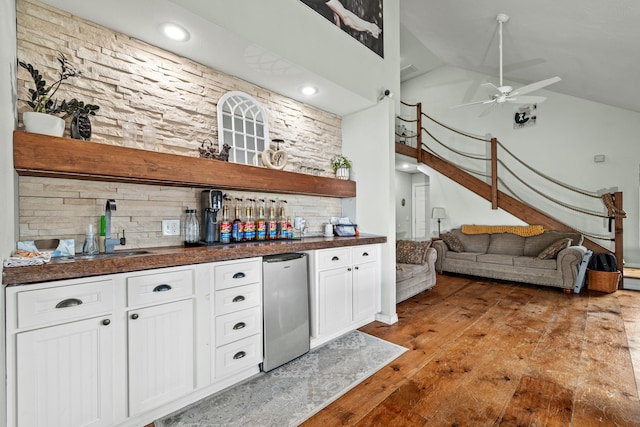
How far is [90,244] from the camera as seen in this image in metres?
1.85

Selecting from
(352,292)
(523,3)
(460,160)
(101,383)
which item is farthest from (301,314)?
(460,160)

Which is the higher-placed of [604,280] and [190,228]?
[190,228]

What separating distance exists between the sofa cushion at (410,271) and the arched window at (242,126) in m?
2.36

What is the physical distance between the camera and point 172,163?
2023mm

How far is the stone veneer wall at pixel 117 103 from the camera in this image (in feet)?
5.77

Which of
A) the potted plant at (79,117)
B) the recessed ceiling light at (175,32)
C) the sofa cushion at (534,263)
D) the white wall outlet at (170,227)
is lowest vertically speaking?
the sofa cushion at (534,263)

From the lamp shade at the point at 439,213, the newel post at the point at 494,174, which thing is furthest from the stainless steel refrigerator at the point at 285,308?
the newel post at the point at 494,174

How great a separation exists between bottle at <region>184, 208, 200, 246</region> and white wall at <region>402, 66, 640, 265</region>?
622 cm

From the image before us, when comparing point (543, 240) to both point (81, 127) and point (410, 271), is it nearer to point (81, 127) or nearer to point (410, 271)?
point (410, 271)

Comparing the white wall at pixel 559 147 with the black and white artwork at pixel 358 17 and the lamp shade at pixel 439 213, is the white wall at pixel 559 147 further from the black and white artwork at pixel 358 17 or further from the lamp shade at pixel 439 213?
the black and white artwork at pixel 358 17

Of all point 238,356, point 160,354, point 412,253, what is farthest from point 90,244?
point 412,253

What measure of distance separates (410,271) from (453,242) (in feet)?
8.28

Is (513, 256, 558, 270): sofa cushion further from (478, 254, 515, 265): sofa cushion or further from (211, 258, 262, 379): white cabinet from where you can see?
(211, 258, 262, 379): white cabinet

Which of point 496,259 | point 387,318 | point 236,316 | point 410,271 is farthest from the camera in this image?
point 496,259
